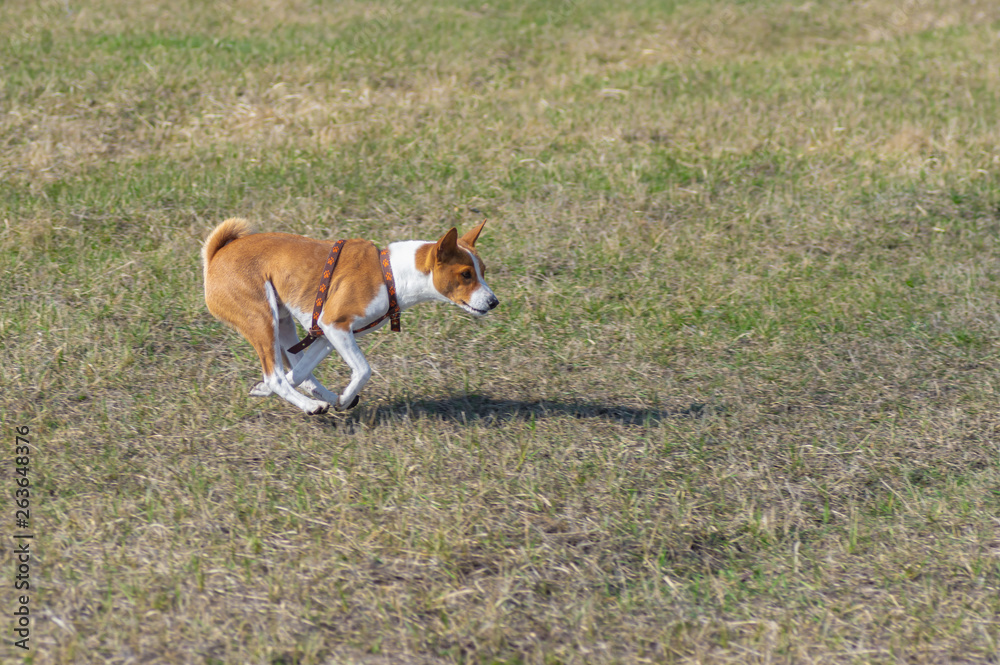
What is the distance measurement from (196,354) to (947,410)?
4612 millimetres

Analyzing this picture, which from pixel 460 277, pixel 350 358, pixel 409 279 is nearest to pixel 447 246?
pixel 460 277

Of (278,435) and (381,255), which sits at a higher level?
(381,255)

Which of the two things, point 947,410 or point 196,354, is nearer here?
A: point 947,410

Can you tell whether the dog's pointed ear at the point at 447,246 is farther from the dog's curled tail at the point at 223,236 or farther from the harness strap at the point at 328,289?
the dog's curled tail at the point at 223,236

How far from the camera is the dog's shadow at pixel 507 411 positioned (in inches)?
219

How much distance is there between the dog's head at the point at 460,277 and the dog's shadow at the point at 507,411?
28.3 inches

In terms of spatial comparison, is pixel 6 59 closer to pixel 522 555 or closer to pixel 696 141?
pixel 696 141

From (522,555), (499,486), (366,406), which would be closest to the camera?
(522,555)

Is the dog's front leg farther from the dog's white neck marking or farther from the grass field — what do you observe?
the dog's white neck marking

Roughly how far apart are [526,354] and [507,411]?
84cm

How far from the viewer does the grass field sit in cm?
401

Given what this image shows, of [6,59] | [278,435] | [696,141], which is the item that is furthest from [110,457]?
[6,59]

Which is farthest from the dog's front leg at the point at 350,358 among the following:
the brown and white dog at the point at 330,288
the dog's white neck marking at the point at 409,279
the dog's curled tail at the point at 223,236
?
the dog's curled tail at the point at 223,236

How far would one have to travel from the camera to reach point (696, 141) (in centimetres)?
958
